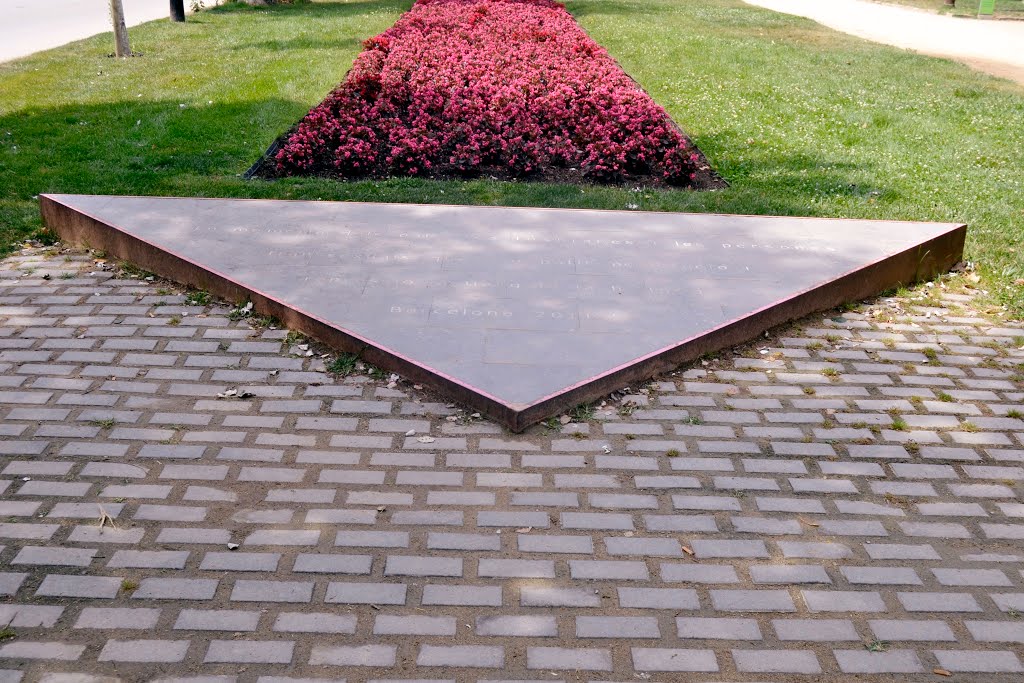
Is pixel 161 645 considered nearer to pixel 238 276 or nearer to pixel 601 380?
pixel 601 380

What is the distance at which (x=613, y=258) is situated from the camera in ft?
20.6

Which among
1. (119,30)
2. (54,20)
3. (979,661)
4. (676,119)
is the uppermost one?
(54,20)

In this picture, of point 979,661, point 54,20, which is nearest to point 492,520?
point 979,661

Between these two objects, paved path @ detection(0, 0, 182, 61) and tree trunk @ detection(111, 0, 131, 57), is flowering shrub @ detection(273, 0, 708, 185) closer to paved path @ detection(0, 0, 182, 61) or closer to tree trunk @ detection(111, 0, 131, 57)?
tree trunk @ detection(111, 0, 131, 57)

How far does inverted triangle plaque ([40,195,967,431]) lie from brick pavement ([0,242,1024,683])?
228 millimetres

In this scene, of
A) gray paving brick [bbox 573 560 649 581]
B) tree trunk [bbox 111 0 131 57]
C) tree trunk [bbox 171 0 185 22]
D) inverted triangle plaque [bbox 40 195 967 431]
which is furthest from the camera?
tree trunk [bbox 171 0 185 22]

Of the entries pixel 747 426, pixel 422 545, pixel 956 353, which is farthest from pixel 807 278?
pixel 422 545

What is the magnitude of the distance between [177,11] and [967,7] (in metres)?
23.4

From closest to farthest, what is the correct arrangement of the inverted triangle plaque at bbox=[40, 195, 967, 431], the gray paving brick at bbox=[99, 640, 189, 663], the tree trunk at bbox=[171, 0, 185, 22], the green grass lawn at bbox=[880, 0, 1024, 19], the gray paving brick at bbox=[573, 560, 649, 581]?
the gray paving brick at bbox=[99, 640, 189, 663] < the gray paving brick at bbox=[573, 560, 649, 581] < the inverted triangle plaque at bbox=[40, 195, 967, 431] < the tree trunk at bbox=[171, 0, 185, 22] < the green grass lawn at bbox=[880, 0, 1024, 19]

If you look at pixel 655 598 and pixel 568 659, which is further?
pixel 655 598

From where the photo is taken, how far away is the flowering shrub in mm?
8539

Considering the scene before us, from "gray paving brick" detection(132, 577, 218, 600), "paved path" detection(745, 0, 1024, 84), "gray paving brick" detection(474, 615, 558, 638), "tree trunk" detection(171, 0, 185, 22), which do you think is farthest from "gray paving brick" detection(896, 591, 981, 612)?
"tree trunk" detection(171, 0, 185, 22)

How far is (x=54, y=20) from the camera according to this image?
66.2 ft

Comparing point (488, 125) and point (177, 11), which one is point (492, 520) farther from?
point (177, 11)
